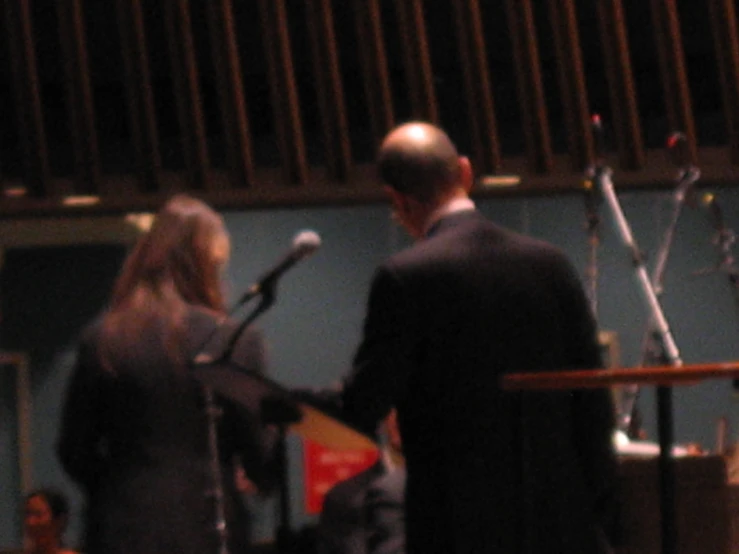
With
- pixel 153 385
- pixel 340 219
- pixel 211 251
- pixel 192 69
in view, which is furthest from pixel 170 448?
pixel 340 219

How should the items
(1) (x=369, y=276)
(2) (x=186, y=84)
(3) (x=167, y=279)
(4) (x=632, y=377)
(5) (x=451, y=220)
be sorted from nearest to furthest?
(4) (x=632, y=377) → (5) (x=451, y=220) → (3) (x=167, y=279) → (2) (x=186, y=84) → (1) (x=369, y=276)

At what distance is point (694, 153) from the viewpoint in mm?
4699

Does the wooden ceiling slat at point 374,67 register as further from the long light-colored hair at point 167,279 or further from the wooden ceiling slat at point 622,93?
the long light-colored hair at point 167,279

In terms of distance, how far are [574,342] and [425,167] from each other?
405 millimetres

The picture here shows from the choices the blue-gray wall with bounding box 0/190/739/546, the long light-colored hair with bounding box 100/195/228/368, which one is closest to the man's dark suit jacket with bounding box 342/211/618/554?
the long light-colored hair with bounding box 100/195/228/368

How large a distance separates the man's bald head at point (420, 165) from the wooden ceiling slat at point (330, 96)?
5.92 ft

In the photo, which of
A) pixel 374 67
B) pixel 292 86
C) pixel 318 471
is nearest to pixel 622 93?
pixel 374 67

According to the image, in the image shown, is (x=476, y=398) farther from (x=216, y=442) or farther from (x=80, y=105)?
(x=80, y=105)

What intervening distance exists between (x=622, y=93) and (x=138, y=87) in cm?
143

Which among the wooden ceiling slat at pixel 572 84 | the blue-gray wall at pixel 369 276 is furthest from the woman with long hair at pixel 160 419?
the blue-gray wall at pixel 369 276

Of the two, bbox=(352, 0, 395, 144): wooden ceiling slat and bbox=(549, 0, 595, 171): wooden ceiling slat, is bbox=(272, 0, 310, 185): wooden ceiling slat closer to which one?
bbox=(352, 0, 395, 144): wooden ceiling slat

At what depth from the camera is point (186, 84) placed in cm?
463

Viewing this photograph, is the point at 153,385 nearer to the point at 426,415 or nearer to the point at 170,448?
the point at 170,448

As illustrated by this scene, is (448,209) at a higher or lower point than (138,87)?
lower
